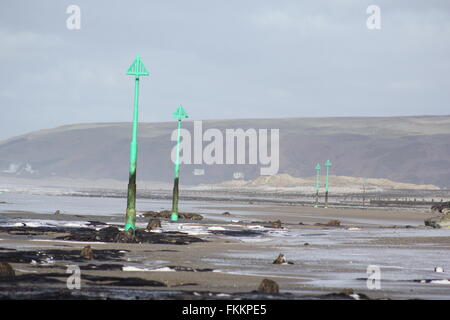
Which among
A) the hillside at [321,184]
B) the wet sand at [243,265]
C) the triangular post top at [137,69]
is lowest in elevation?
the wet sand at [243,265]

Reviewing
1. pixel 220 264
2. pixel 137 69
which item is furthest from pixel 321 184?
pixel 220 264

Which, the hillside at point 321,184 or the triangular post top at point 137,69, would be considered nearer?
the triangular post top at point 137,69

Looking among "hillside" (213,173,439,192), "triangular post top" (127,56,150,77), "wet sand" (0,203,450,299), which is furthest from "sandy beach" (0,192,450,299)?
"hillside" (213,173,439,192)

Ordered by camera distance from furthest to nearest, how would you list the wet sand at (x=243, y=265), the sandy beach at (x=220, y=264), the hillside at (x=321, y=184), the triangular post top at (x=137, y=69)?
the hillside at (x=321, y=184) → the triangular post top at (x=137, y=69) → the wet sand at (x=243, y=265) → the sandy beach at (x=220, y=264)

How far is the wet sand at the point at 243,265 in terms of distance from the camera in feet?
58.4

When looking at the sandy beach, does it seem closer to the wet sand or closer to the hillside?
the wet sand

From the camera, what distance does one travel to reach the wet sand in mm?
17797

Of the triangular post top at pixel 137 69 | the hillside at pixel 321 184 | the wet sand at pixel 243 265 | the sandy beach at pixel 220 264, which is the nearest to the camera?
the sandy beach at pixel 220 264

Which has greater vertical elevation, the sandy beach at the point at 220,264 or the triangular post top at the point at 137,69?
the triangular post top at the point at 137,69

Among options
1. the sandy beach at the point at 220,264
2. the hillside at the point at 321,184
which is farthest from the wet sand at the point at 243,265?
the hillside at the point at 321,184

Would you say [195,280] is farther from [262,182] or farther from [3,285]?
[262,182]

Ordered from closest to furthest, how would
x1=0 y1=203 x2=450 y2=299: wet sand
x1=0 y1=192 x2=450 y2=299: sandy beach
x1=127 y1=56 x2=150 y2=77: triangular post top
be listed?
x1=0 y1=192 x2=450 y2=299: sandy beach
x1=0 y1=203 x2=450 y2=299: wet sand
x1=127 y1=56 x2=150 y2=77: triangular post top

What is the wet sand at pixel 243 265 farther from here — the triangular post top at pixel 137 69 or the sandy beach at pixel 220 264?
the triangular post top at pixel 137 69
